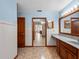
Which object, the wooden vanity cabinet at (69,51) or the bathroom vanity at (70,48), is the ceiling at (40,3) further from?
the wooden vanity cabinet at (69,51)

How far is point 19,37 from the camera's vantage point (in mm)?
6793

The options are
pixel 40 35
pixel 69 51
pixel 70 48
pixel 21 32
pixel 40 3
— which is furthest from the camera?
pixel 40 35

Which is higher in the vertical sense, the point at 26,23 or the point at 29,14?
the point at 29,14

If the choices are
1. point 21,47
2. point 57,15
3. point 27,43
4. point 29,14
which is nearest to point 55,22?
point 57,15

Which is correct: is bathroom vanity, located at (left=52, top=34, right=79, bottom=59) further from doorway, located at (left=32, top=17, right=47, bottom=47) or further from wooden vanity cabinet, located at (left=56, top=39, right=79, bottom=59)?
doorway, located at (left=32, top=17, right=47, bottom=47)

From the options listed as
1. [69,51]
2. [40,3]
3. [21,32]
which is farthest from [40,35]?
[69,51]

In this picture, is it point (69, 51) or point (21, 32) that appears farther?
point (21, 32)
